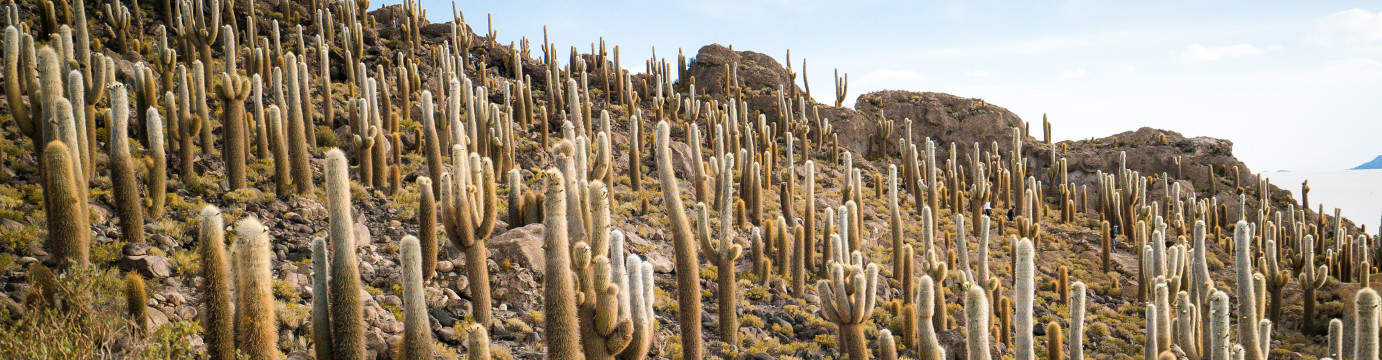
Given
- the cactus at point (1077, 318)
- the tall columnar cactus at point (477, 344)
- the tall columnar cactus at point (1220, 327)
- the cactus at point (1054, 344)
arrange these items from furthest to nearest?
the cactus at point (1054, 344) → the cactus at point (1077, 318) → the tall columnar cactus at point (1220, 327) → the tall columnar cactus at point (477, 344)

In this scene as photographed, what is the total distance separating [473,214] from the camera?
416 inches

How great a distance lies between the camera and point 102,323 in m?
7.54

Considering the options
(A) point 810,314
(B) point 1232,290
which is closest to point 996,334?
(A) point 810,314

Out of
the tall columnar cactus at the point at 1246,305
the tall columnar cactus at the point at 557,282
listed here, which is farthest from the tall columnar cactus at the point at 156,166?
the tall columnar cactus at the point at 1246,305

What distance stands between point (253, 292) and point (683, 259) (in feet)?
17.6

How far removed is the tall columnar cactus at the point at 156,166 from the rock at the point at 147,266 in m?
1.78

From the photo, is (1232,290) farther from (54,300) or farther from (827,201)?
(54,300)

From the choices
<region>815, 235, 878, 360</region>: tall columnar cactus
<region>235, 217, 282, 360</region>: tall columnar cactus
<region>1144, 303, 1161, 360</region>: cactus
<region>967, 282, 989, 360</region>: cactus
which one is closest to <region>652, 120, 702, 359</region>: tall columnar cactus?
<region>815, 235, 878, 360</region>: tall columnar cactus

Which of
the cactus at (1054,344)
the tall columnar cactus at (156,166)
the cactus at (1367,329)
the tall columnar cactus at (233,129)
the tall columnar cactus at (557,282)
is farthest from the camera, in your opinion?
the tall columnar cactus at (233,129)

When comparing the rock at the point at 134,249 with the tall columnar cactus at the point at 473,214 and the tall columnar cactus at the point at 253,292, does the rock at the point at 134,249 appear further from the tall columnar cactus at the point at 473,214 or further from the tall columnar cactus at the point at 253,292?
the tall columnar cactus at the point at 253,292

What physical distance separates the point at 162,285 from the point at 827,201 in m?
17.7

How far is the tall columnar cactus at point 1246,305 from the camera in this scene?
1089cm

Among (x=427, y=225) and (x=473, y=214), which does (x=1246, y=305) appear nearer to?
(x=473, y=214)

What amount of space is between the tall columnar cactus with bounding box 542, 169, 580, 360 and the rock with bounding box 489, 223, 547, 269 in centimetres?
501
